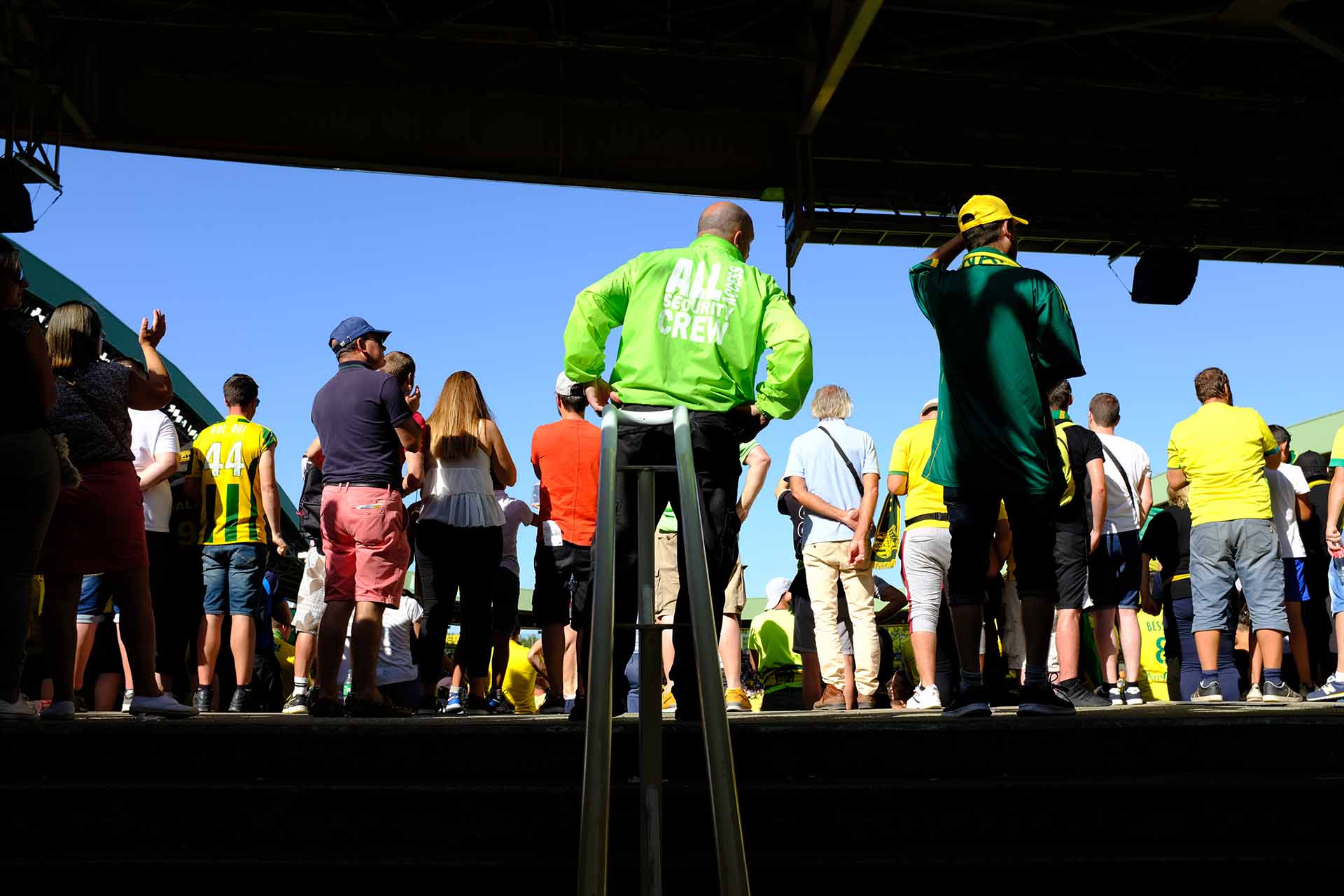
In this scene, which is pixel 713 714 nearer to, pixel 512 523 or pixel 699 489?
pixel 699 489

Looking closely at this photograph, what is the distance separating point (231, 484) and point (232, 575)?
49 centimetres

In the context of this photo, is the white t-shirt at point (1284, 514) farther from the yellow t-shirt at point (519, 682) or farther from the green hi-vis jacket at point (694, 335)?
the yellow t-shirt at point (519, 682)

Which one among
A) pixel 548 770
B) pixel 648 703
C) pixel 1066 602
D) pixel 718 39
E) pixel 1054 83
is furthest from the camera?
pixel 1054 83

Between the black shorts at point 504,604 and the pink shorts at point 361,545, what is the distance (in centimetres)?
242

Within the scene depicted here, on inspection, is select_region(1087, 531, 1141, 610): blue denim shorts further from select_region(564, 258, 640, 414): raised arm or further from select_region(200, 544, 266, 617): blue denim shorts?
select_region(200, 544, 266, 617): blue denim shorts

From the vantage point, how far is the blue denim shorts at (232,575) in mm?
7062

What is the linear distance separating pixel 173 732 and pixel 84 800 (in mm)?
330

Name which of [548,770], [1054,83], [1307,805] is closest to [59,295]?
[1054,83]

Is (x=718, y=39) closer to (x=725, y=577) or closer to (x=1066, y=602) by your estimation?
(x=1066, y=602)

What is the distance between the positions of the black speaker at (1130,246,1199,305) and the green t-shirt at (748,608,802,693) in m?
5.14

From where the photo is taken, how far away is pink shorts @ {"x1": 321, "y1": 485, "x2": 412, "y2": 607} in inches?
217

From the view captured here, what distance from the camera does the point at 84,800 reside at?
3.44 metres

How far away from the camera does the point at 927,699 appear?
21.0ft

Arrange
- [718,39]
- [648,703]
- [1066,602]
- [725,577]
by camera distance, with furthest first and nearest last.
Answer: [718,39] → [1066,602] → [725,577] → [648,703]
